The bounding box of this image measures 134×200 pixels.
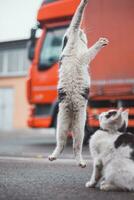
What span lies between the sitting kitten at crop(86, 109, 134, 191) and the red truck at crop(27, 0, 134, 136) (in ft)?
22.4

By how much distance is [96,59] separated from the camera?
14625 mm

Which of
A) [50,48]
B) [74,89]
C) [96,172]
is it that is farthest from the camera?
[50,48]

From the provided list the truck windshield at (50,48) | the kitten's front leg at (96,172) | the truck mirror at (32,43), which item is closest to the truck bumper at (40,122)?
the truck windshield at (50,48)

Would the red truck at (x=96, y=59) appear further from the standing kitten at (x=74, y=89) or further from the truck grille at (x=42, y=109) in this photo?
the standing kitten at (x=74, y=89)

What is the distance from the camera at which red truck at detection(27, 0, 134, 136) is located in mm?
14047

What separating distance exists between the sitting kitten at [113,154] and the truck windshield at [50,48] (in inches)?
356

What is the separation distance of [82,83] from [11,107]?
31.5 m

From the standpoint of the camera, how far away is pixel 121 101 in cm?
1436

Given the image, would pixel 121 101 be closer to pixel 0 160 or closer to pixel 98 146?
pixel 0 160

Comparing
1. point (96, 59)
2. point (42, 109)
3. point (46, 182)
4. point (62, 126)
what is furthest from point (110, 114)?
point (42, 109)

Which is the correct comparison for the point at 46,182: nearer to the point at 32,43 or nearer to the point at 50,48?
the point at 50,48

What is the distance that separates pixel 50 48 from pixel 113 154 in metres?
9.65

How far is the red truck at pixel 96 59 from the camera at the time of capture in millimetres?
14047

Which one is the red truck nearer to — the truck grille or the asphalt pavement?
the truck grille
